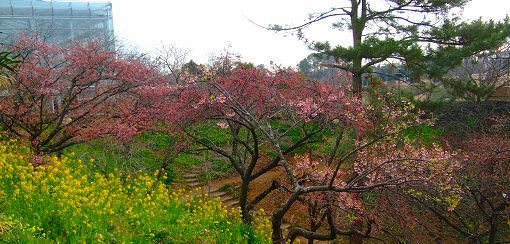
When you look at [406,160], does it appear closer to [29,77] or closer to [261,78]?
[261,78]

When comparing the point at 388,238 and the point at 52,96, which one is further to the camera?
the point at 388,238

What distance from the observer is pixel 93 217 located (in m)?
5.87

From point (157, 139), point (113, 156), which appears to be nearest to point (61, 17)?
point (157, 139)

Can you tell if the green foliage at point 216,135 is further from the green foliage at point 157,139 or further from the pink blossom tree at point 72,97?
the pink blossom tree at point 72,97

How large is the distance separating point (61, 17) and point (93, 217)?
78.2 ft

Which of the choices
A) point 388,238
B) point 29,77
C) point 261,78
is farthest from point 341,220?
point 29,77

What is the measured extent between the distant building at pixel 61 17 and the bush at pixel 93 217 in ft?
61.1

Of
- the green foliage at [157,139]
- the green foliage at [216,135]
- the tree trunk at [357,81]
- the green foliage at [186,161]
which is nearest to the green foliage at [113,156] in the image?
the green foliage at [186,161]

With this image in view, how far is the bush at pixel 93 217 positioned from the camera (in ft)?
17.5

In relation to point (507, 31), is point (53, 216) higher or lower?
lower

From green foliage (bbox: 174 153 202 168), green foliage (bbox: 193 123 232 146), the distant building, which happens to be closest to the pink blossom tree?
green foliage (bbox: 174 153 202 168)

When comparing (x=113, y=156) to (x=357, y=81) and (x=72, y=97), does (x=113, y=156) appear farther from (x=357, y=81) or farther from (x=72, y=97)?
(x=357, y=81)

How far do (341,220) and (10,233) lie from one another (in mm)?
8387

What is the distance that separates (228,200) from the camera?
13.6m
